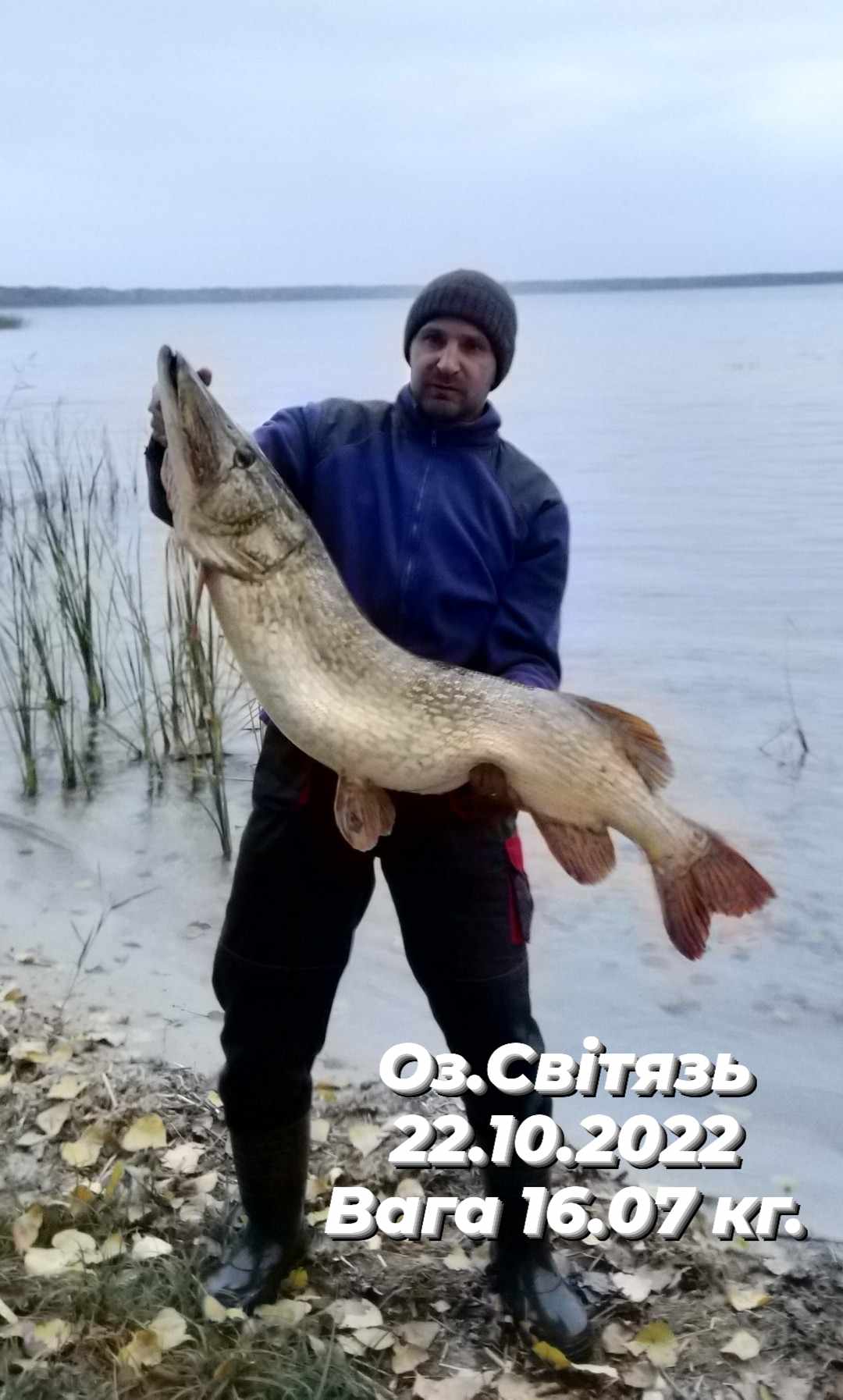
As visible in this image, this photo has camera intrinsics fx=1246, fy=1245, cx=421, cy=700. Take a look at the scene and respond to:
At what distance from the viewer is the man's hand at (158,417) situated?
6.84 feet

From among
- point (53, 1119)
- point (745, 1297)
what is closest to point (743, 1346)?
point (745, 1297)

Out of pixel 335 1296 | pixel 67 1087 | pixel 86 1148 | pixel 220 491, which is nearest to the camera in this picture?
pixel 220 491

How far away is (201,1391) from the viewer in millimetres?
2113

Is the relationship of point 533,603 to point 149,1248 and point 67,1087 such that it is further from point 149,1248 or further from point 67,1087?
point 67,1087

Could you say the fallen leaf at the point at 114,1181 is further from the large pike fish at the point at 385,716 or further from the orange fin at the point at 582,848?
the orange fin at the point at 582,848

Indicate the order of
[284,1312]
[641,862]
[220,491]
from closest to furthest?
[220,491] → [284,1312] → [641,862]

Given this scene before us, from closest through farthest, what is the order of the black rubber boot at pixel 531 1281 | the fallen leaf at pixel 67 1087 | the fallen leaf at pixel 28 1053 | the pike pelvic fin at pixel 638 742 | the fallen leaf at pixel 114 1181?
the pike pelvic fin at pixel 638 742 → the black rubber boot at pixel 531 1281 → the fallen leaf at pixel 114 1181 → the fallen leaf at pixel 67 1087 → the fallen leaf at pixel 28 1053

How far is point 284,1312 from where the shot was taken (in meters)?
2.42

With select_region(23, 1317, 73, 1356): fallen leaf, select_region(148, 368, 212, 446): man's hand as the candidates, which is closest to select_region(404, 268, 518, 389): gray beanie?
select_region(148, 368, 212, 446): man's hand

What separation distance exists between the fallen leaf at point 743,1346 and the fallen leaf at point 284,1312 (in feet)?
2.65

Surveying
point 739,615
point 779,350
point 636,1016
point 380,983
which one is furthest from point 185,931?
point 779,350

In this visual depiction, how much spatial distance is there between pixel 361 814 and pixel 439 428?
0.74m

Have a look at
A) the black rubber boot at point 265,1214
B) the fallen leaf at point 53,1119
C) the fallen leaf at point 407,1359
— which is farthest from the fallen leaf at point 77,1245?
the fallen leaf at point 407,1359

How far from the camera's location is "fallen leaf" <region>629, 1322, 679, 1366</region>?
2.35 m
